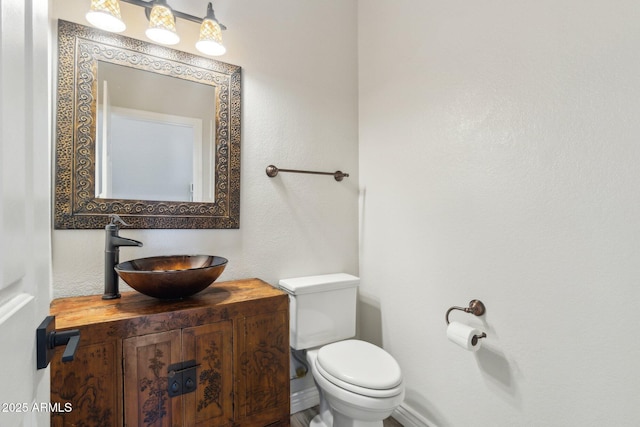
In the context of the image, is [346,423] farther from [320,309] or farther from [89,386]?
[89,386]

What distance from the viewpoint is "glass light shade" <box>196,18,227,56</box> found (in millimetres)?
1435

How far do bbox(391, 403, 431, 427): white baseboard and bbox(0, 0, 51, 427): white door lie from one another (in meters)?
1.67

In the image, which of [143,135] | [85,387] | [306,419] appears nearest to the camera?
[85,387]

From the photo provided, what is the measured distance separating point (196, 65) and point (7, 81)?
132cm

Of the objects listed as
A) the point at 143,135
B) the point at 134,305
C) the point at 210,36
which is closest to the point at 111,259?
the point at 134,305

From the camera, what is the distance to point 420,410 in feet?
5.29

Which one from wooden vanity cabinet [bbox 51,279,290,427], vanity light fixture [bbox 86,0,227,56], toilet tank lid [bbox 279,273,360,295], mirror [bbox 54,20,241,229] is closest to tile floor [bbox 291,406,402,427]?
wooden vanity cabinet [bbox 51,279,290,427]

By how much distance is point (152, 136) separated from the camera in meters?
1.46

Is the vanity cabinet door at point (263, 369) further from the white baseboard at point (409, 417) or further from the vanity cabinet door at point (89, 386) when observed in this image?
the white baseboard at point (409, 417)

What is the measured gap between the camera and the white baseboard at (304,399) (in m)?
1.79

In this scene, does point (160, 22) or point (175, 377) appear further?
point (160, 22)

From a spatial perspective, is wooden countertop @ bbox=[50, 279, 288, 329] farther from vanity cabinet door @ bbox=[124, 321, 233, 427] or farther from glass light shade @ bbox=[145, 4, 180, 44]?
glass light shade @ bbox=[145, 4, 180, 44]

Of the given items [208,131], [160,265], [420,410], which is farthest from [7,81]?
[420,410]

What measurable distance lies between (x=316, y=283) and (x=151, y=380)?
0.89m
